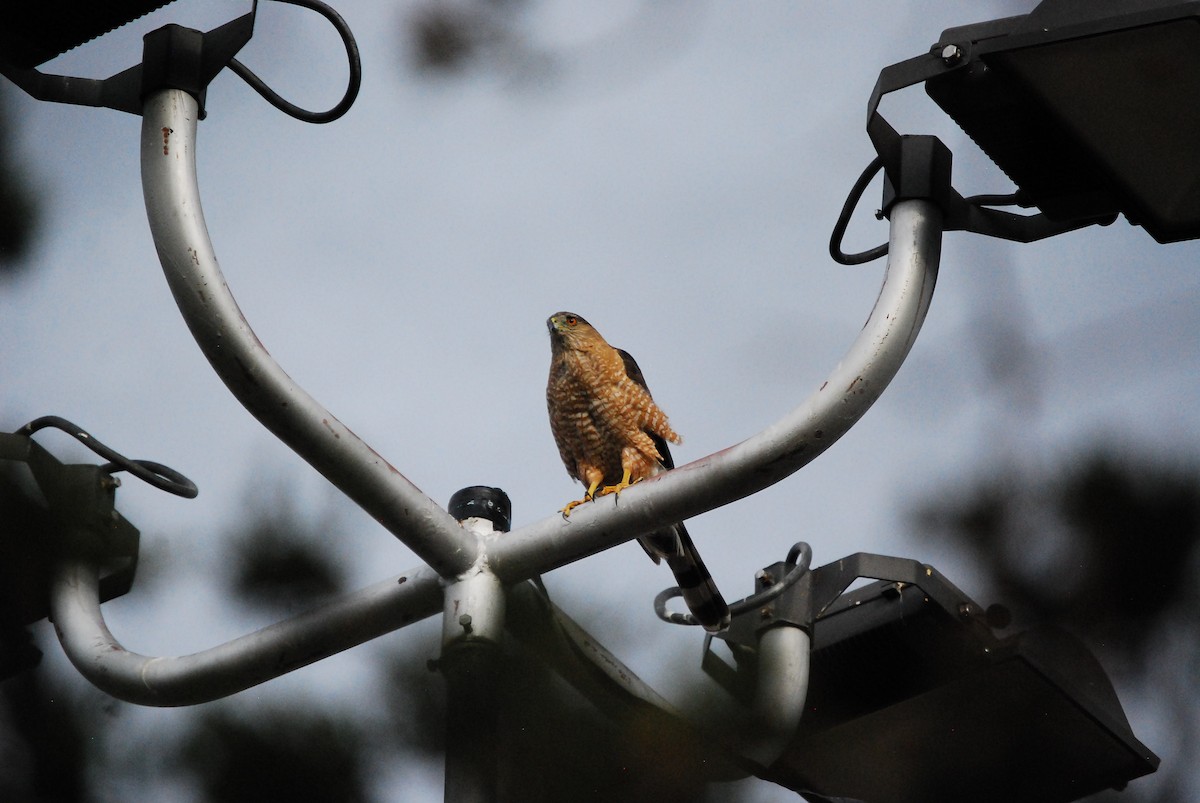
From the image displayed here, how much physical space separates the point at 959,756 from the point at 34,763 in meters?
1.51

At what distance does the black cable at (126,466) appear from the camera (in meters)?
1.99

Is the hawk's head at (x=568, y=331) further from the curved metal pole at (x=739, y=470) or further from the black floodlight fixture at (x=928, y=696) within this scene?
the curved metal pole at (x=739, y=470)

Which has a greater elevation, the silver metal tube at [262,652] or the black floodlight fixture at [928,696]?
the silver metal tube at [262,652]

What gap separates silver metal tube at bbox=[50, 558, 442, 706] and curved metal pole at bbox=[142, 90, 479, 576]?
7 centimetres

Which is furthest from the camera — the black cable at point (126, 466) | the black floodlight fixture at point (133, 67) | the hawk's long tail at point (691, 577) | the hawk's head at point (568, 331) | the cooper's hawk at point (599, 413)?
the hawk's head at point (568, 331)

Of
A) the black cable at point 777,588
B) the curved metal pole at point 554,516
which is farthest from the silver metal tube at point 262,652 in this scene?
the black cable at point 777,588

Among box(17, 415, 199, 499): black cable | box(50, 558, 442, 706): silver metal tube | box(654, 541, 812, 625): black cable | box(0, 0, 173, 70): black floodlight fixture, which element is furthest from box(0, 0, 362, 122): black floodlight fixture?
box(654, 541, 812, 625): black cable

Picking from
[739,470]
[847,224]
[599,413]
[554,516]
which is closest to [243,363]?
[554,516]

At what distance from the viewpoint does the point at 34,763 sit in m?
1.85

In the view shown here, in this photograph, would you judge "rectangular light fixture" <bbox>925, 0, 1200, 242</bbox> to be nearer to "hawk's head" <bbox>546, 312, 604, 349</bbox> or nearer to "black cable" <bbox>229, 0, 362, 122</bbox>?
"black cable" <bbox>229, 0, 362, 122</bbox>

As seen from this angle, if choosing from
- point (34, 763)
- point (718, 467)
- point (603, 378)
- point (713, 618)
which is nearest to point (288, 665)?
point (34, 763)

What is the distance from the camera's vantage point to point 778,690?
2.15 meters

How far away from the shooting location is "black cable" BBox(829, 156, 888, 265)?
196 centimetres

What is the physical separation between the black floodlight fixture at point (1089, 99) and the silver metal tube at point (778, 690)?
81 cm
